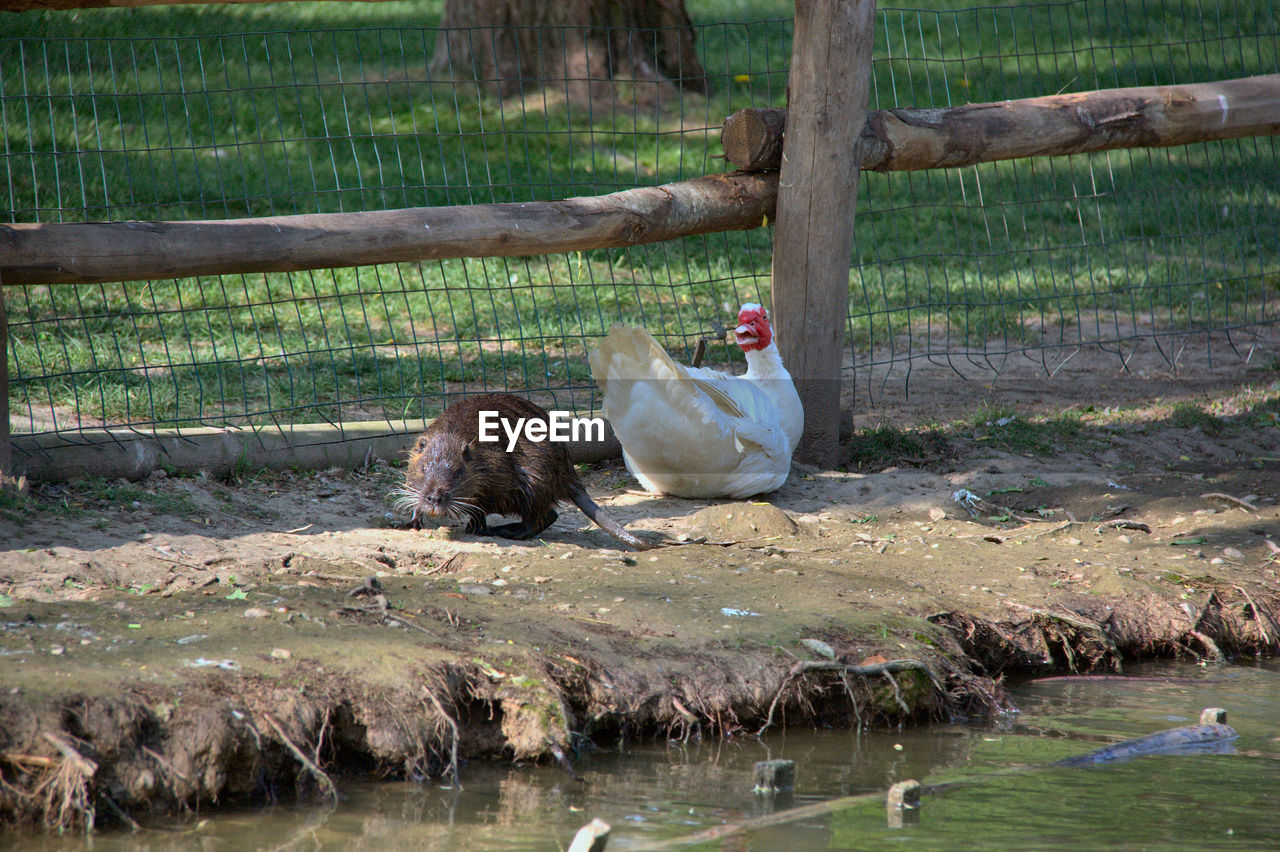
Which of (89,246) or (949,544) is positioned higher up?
(89,246)

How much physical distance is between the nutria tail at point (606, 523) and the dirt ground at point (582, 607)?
84 mm

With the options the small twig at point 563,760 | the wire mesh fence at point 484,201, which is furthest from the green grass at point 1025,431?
the small twig at point 563,760

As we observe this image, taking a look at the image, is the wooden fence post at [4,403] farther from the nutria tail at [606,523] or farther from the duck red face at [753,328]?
the duck red face at [753,328]

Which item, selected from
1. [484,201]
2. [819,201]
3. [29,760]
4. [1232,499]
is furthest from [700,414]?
[484,201]

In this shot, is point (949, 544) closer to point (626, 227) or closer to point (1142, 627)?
point (1142, 627)

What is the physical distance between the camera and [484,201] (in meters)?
8.77

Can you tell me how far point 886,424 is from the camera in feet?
18.0

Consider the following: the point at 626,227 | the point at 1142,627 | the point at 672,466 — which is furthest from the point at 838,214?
the point at 1142,627

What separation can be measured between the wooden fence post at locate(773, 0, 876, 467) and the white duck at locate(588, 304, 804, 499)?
9.2 inches

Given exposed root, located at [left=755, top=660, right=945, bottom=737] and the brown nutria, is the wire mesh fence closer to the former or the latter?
the brown nutria

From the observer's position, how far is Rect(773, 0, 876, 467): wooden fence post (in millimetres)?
4785

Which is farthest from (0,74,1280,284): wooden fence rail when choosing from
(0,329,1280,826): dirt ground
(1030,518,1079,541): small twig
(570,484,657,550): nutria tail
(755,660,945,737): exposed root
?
(755,660,945,737): exposed root

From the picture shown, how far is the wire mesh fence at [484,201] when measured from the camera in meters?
5.33

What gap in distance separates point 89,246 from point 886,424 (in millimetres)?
3460
